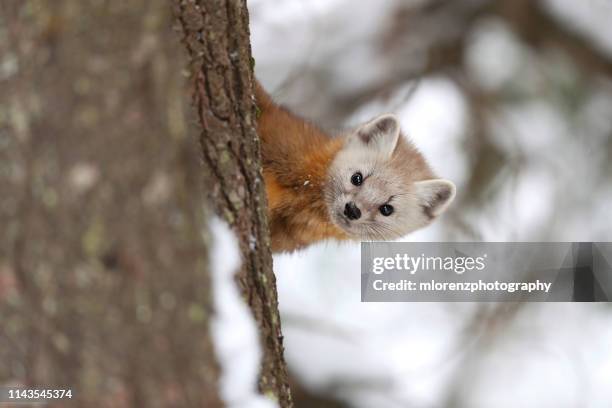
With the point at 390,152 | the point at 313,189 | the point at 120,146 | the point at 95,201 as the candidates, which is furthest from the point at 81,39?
the point at 390,152

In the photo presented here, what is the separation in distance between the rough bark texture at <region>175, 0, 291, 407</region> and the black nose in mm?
2222

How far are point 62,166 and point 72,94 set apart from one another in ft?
0.57

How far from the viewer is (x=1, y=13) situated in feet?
5.96

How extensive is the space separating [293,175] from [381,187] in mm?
827

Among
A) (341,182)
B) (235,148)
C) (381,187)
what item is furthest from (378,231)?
(235,148)

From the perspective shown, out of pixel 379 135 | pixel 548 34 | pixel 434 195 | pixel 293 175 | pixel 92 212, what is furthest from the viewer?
pixel 548 34

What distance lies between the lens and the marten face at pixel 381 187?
4.73m

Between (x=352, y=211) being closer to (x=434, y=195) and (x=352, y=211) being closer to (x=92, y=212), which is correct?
(x=434, y=195)

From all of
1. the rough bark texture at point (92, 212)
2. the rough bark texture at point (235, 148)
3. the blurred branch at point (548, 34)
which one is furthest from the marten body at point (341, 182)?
the blurred branch at point (548, 34)

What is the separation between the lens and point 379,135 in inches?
196

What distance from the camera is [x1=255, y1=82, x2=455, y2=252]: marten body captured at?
4.37 m

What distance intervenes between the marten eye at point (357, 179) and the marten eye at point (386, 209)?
0.25 meters

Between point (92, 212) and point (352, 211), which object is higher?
point (352, 211)

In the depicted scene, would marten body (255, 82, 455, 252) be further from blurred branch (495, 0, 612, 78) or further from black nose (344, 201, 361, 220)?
blurred branch (495, 0, 612, 78)
